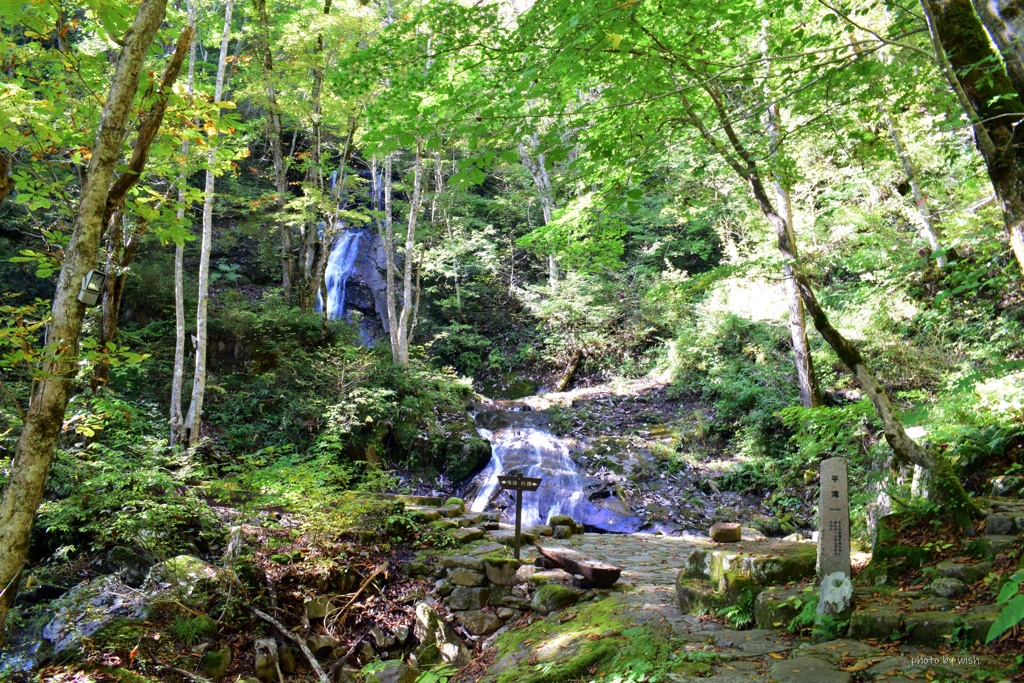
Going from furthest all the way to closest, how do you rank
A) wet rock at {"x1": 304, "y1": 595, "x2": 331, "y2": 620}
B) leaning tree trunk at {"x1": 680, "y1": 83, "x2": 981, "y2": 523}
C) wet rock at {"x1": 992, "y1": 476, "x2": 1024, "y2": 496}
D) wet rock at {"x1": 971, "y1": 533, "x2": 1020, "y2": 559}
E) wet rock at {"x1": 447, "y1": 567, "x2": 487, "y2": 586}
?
wet rock at {"x1": 447, "y1": 567, "x2": 487, "y2": 586}
wet rock at {"x1": 304, "y1": 595, "x2": 331, "y2": 620}
wet rock at {"x1": 992, "y1": 476, "x2": 1024, "y2": 496}
leaning tree trunk at {"x1": 680, "y1": 83, "x2": 981, "y2": 523}
wet rock at {"x1": 971, "y1": 533, "x2": 1020, "y2": 559}

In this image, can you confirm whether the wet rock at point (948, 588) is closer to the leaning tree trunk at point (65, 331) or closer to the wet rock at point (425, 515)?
the wet rock at point (425, 515)

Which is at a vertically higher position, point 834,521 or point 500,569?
point 834,521

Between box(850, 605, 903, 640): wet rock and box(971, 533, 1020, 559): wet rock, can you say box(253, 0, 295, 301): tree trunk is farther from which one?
box(971, 533, 1020, 559): wet rock

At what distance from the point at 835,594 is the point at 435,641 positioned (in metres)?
3.40

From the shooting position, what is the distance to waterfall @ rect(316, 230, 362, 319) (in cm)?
1687

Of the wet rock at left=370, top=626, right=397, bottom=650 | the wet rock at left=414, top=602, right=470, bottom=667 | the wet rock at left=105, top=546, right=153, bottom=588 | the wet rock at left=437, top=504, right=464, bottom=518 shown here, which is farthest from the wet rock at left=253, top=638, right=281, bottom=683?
the wet rock at left=437, top=504, right=464, bottom=518

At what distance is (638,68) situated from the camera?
407cm

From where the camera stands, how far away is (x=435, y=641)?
202 inches

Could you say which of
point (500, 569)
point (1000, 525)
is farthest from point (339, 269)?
point (1000, 525)

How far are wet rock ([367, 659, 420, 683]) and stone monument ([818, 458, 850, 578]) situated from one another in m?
3.23

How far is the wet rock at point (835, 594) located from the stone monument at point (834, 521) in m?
0.19

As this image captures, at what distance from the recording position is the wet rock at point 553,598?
522cm

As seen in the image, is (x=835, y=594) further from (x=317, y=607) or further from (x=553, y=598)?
(x=317, y=607)

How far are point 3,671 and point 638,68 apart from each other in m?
6.24
